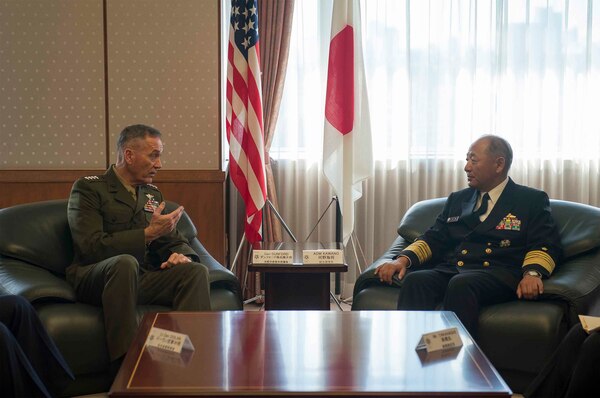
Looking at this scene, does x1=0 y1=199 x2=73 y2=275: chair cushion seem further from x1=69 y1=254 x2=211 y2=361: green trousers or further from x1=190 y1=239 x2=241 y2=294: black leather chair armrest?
x1=190 y1=239 x2=241 y2=294: black leather chair armrest

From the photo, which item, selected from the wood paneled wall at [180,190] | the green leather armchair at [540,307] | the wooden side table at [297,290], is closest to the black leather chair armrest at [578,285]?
the green leather armchair at [540,307]

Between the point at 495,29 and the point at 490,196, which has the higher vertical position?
the point at 495,29

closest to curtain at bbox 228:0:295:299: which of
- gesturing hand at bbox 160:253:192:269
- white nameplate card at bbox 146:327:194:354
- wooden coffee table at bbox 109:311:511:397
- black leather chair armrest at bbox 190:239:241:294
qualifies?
black leather chair armrest at bbox 190:239:241:294

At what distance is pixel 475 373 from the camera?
7.18ft

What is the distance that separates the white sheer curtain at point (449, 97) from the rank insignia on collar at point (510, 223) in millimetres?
1817

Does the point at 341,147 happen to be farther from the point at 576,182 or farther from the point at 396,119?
the point at 576,182

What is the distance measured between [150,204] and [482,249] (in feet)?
5.21

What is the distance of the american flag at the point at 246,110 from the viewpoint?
15.3ft

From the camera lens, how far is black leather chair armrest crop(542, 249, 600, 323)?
3205 millimetres

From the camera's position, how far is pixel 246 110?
186 inches

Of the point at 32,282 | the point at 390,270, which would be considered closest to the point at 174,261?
the point at 32,282

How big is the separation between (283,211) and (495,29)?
194cm

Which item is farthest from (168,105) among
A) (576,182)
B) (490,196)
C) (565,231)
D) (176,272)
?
(576,182)

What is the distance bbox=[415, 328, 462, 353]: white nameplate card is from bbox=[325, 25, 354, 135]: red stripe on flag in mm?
2343
